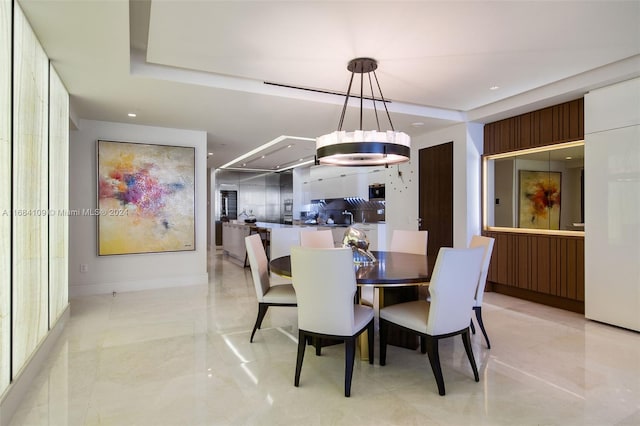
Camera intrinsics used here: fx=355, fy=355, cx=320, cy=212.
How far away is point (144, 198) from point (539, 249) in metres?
5.49

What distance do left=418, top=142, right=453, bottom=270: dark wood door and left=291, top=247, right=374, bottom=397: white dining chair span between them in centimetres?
353

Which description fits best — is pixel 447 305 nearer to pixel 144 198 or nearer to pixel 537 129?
pixel 537 129

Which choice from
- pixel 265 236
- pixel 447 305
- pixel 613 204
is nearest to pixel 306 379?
pixel 447 305

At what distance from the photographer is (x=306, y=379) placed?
2492mm

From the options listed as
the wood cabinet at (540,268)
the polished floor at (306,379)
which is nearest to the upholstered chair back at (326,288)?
the polished floor at (306,379)

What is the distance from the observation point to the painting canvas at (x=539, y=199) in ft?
14.6

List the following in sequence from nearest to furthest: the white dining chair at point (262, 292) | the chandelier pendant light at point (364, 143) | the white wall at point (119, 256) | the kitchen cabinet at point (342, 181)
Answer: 1. the chandelier pendant light at point (364, 143)
2. the white dining chair at point (262, 292)
3. the white wall at point (119, 256)
4. the kitchen cabinet at point (342, 181)

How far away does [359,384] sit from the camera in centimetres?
242

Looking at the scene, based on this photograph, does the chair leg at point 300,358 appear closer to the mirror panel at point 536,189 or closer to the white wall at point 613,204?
the white wall at point 613,204

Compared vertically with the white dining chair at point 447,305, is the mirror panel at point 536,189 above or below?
above

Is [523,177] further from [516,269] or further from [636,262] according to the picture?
[636,262]

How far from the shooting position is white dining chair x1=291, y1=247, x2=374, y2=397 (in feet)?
7.36

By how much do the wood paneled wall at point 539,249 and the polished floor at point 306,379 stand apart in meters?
0.60

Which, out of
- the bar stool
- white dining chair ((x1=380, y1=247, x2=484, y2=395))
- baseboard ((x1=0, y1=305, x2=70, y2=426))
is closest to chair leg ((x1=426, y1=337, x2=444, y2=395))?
white dining chair ((x1=380, y1=247, x2=484, y2=395))
